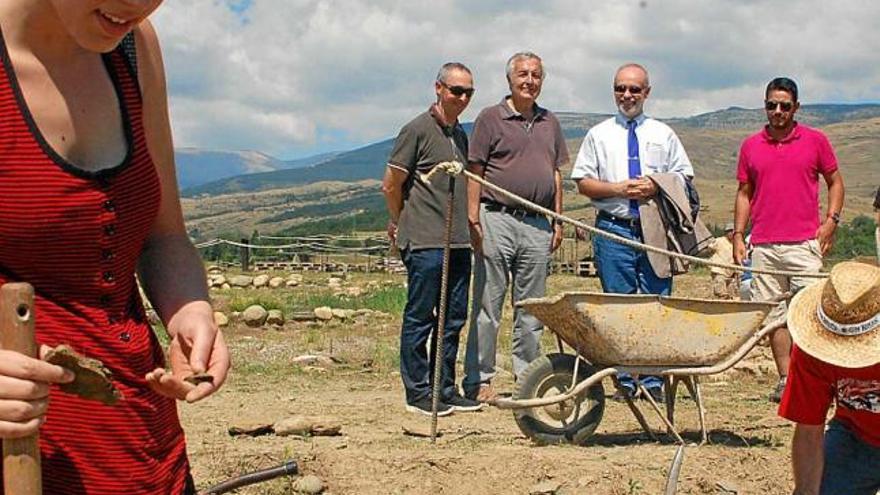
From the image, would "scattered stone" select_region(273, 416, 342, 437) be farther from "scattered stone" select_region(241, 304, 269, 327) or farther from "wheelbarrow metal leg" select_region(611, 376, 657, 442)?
"scattered stone" select_region(241, 304, 269, 327)

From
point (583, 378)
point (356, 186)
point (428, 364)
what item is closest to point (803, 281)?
point (583, 378)

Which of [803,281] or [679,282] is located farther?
[679,282]

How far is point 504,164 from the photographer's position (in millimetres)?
6230

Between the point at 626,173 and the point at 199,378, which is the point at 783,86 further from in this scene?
the point at 199,378

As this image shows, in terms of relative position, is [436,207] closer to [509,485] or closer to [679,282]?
[509,485]

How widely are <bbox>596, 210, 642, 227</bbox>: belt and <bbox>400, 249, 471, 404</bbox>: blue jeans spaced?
2.58 ft

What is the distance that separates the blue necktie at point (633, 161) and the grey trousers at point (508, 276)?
495 millimetres

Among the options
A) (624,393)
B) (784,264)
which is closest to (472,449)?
(624,393)

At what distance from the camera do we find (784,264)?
6555 millimetres

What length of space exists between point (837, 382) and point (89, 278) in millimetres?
2618

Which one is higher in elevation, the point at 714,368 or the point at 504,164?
the point at 504,164

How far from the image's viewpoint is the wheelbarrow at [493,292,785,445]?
512cm

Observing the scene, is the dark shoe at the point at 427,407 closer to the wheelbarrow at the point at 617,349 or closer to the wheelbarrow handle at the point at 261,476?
the wheelbarrow at the point at 617,349

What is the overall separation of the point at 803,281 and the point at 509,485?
257 cm
